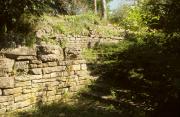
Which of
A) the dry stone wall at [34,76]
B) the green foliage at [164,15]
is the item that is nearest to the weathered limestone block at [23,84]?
the dry stone wall at [34,76]

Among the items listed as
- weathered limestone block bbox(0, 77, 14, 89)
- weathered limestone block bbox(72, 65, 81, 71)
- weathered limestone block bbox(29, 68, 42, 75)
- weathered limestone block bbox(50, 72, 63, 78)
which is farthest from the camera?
weathered limestone block bbox(72, 65, 81, 71)

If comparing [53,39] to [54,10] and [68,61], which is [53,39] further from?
[68,61]

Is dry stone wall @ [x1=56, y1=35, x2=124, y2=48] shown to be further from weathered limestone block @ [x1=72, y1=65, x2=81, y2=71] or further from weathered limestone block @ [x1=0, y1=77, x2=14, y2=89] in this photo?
weathered limestone block @ [x1=0, y1=77, x2=14, y2=89]

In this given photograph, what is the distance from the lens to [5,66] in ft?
23.3

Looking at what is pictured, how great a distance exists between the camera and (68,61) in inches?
336

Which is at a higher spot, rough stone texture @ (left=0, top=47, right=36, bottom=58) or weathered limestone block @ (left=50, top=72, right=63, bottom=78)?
rough stone texture @ (left=0, top=47, right=36, bottom=58)

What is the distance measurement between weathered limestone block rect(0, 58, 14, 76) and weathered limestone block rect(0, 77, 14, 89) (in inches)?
5.3

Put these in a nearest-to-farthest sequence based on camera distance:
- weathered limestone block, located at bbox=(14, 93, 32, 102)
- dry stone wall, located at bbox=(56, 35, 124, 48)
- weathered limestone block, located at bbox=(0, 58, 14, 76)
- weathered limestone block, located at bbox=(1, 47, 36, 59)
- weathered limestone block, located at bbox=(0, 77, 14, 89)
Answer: weathered limestone block, located at bbox=(0, 77, 14, 89)
weathered limestone block, located at bbox=(0, 58, 14, 76)
weathered limestone block, located at bbox=(14, 93, 32, 102)
weathered limestone block, located at bbox=(1, 47, 36, 59)
dry stone wall, located at bbox=(56, 35, 124, 48)

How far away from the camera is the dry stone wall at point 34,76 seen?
7094mm

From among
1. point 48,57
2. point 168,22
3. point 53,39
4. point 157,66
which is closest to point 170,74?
point 157,66

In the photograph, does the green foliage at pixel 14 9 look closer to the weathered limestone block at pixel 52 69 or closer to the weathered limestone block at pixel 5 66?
the weathered limestone block at pixel 5 66

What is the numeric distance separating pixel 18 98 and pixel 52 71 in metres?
1.20

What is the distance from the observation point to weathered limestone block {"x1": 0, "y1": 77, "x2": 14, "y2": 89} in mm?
6926

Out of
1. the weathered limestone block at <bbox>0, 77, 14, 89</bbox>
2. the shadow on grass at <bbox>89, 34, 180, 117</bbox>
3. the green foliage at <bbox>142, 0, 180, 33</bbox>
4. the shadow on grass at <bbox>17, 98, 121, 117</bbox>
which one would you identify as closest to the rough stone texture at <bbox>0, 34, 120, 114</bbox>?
the weathered limestone block at <bbox>0, 77, 14, 89</bbox>
